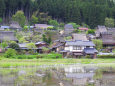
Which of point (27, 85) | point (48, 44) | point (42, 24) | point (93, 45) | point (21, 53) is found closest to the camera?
point (27, 85)

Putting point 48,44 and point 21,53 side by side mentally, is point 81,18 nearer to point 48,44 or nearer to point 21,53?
point 48,44

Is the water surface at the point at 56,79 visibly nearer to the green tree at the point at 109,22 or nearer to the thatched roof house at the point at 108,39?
the thatched roof house at the point at 108,39

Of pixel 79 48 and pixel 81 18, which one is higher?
pixel 81 18

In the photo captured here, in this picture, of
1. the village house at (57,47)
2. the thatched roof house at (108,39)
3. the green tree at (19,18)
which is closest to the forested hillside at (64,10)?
the green tree at (19,18)

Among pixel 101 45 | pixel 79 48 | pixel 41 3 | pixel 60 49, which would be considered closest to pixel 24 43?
pixel 60 49

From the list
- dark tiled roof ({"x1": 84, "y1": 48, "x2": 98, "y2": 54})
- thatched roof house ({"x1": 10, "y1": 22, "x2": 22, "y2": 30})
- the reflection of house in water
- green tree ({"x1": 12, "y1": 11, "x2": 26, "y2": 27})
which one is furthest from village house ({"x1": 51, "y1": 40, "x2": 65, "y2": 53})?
the reflection of house in water

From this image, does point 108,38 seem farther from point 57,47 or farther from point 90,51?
point 57,47

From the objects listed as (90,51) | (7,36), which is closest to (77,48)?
(90,51)

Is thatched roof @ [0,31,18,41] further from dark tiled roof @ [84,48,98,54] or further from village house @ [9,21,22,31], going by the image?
dark tiled roof @ [84,48,98,54]

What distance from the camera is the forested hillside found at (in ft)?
239

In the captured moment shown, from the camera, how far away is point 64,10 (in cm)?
7500

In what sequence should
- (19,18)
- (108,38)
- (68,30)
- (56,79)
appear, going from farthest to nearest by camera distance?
(19,18), (68,30), (108,38), (56,79)

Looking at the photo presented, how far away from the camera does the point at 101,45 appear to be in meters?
52.7

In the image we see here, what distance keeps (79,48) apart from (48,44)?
6.72 m
